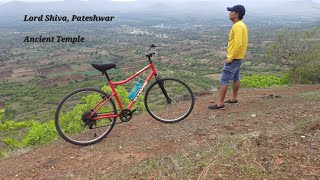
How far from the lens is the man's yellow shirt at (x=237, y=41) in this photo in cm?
650

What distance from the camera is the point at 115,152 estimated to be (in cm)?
510

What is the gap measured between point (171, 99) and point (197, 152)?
2.49m

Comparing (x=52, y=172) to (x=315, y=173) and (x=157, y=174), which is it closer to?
(x=157, y=174)

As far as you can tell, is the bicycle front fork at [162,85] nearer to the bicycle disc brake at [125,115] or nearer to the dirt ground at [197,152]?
the dirt ground at [197,152]

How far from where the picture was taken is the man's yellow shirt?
6500 millimetres

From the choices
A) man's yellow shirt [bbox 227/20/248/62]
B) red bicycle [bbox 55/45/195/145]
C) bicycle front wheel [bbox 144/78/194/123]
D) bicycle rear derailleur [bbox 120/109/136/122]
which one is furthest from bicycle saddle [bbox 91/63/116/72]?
man's yellow shirt [bbox 227/20/248/62]

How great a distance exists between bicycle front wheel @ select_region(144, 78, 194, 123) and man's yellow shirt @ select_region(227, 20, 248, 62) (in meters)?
1.27

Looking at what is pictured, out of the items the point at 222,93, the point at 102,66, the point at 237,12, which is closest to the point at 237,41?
the point at 237,12

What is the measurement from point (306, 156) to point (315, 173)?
1.38 ft

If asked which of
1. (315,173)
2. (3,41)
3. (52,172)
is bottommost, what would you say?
(3,41)

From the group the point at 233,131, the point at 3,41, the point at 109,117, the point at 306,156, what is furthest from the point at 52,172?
the point at 3,41

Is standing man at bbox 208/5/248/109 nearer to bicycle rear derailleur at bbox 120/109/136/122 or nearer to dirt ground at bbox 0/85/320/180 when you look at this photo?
dirt ground at bbox 0/85/320/180

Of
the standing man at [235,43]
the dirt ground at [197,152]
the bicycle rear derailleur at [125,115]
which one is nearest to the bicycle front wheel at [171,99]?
the dirt ground at [197,152]

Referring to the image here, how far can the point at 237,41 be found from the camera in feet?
21.5
